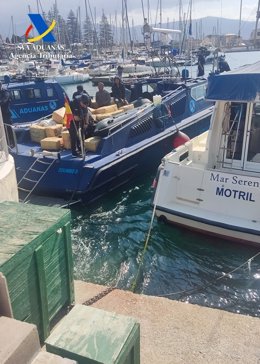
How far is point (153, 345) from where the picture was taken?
3.52m

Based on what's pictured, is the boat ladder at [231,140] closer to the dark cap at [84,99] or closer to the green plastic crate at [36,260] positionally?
the dark cap at [84,99]

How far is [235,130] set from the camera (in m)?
6.20

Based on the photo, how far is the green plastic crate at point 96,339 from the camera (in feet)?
7.44

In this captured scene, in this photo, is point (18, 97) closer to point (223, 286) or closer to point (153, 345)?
point (223, 286)

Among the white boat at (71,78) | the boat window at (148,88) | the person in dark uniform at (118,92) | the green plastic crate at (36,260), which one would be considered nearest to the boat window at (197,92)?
the boat window at (148,88)

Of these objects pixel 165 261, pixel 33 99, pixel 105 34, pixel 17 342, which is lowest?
pixel 165 261

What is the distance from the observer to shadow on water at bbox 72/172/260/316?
512 cm

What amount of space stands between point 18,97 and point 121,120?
7.64 metres

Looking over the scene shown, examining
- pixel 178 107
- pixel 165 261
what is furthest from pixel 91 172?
pixel 178 107

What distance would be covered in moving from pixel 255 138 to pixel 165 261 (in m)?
2.42

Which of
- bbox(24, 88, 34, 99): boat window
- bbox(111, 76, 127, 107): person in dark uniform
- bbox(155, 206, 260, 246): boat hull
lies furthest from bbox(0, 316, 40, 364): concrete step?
bbox(24, 88, 34, 99): boat window

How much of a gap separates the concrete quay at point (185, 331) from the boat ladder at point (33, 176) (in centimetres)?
384

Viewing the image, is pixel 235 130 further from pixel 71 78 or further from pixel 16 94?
pixel 71 78

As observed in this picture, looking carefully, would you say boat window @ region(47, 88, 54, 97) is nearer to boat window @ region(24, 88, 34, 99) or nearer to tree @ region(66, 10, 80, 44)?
boat window @ region(24, 88, 34, 99)
